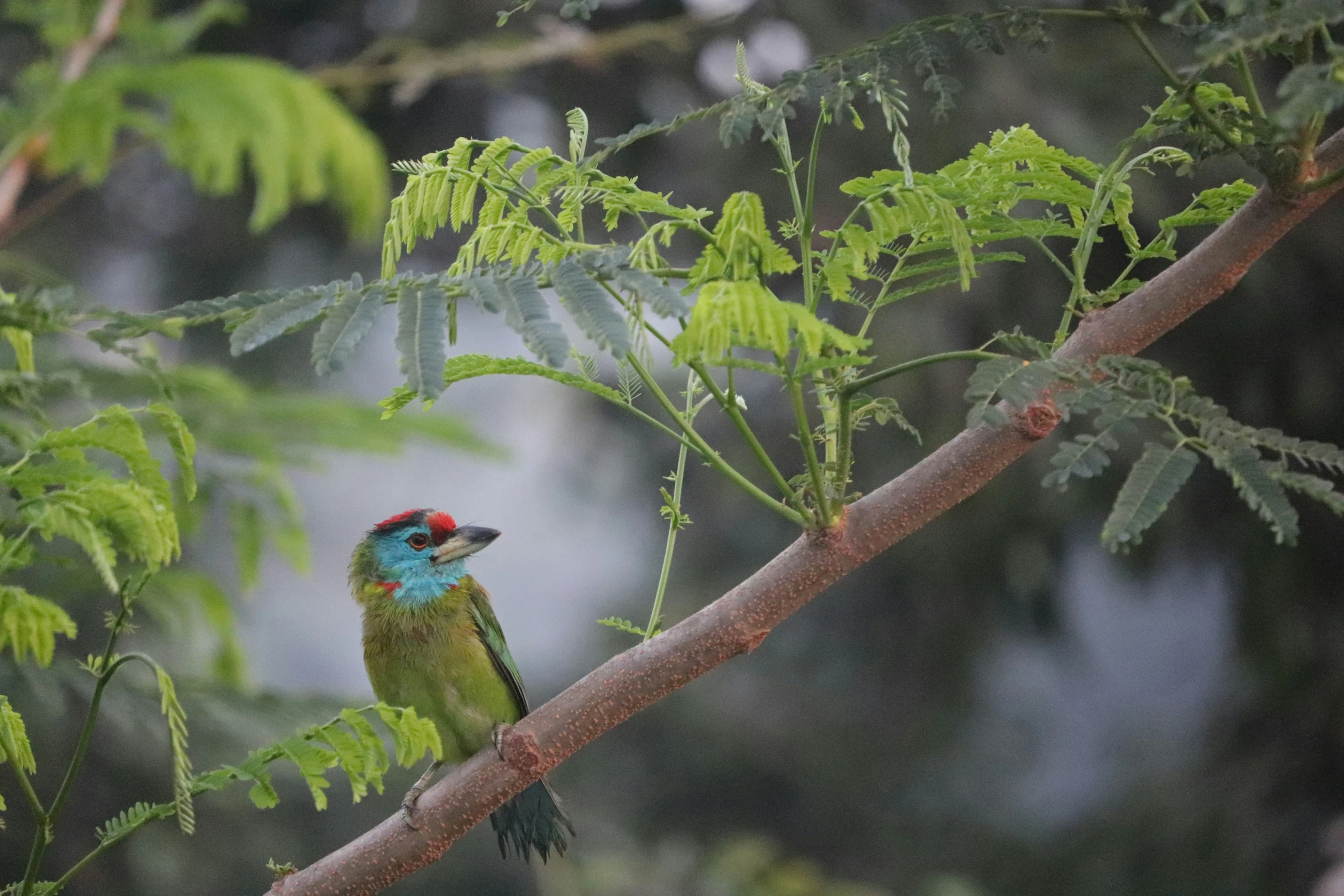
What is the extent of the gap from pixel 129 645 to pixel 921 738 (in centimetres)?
369

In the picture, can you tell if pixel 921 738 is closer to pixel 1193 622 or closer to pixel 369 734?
pixel 1193 622

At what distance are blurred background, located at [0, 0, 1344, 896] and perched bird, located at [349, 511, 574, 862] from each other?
0.27 m

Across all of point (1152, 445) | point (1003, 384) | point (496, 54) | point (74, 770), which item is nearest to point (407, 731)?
point (74, 770)

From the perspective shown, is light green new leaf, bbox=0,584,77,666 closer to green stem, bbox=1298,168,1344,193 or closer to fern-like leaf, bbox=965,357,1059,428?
fern-like leaf, bbox=965,357,1059,428

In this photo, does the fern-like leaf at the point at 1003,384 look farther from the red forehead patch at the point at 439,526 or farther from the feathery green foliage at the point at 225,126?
the red forehead patch at the point at 439,526

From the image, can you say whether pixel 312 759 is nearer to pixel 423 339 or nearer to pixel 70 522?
pixel 70 522

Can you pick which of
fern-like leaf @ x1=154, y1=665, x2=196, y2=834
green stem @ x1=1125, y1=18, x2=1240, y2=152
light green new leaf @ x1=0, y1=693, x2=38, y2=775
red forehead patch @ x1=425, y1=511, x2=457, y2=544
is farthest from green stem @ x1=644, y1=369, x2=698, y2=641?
red forehead patch @ x1=425, y1=511, x2=457, y2=544

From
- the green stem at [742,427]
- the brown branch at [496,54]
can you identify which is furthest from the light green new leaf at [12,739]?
the brown branch at [496,54]

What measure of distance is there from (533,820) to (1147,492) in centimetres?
182

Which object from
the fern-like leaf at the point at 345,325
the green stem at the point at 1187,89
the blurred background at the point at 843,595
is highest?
the fern-like leaf at the point at 345,325

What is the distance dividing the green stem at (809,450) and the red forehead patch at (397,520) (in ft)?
5.33

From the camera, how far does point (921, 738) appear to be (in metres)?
6.36

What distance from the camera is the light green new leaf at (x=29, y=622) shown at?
4.55 feet

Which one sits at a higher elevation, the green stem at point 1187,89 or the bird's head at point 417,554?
the green stem at point 1187,89
